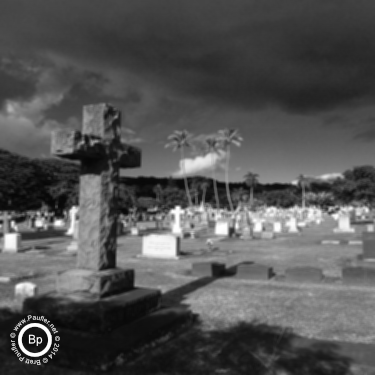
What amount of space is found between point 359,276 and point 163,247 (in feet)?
28.1

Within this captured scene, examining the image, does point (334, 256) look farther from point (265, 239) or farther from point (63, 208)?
point (63, 208)

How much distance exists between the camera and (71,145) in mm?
5289

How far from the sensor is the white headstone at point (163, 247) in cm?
1630

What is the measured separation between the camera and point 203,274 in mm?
11445

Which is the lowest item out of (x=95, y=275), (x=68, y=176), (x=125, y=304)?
(x=125, y=304)

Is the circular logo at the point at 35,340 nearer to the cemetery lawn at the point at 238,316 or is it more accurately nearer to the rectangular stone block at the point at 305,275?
the cemetery lawn at the point at 238,316

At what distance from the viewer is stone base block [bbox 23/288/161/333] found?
4977 millimetres

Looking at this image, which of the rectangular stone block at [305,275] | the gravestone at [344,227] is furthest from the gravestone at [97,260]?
the gravestone at [344,227]

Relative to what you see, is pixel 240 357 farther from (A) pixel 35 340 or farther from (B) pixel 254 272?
(B) pixel 254 272

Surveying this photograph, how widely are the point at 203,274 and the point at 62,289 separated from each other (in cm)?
631

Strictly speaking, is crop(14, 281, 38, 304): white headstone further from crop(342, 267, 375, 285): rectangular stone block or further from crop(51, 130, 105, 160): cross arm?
crop(342, 267, 375, 285): rectangular stone block

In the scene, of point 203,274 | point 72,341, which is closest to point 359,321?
point 72,341

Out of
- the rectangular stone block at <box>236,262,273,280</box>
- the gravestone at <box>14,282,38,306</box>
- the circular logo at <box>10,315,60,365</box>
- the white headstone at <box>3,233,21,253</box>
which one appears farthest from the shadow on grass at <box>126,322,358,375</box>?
the white headstone at <box>3,233,21,253</box>

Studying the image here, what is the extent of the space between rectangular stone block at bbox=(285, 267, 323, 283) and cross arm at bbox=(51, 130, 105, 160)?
291 inches
